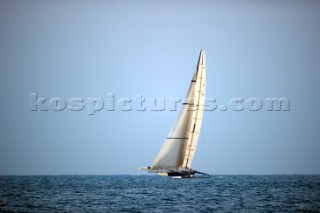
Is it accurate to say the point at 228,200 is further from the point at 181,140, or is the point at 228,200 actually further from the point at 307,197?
the point at 181,140

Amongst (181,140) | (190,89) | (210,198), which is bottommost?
(210,198)

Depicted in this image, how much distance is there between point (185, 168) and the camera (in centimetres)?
7994

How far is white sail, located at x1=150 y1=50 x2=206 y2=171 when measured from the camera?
79.8m

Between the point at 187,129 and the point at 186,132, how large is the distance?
0.44 metres

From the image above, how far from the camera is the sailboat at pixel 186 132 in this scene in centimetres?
7975

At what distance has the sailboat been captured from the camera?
7975cm

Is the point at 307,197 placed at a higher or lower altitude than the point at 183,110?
lower

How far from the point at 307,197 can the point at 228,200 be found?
30.8 feet

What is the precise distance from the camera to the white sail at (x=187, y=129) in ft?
262

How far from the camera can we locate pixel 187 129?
80.4 m

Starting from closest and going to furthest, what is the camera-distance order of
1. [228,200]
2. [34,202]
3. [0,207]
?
[0,207] < [34,202] < [228,200]

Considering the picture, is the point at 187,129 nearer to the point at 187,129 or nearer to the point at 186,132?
the point at 187,129

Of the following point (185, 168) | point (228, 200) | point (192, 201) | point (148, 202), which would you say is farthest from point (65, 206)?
point (185, 168)

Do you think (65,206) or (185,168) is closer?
(65,206)
